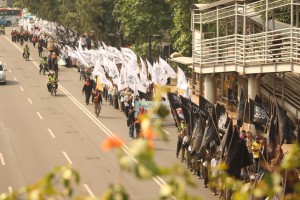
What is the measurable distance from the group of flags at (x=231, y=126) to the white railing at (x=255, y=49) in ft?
5.23

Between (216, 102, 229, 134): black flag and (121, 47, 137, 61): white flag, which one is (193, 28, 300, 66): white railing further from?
(121, 47, 137, 61): white flag

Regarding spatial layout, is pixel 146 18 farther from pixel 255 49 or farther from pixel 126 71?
pixel 255 49

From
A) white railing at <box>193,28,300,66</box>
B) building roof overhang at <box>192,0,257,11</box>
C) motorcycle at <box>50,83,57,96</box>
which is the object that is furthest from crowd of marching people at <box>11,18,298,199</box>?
building roof overhang at <box>192,0,257,11</box>

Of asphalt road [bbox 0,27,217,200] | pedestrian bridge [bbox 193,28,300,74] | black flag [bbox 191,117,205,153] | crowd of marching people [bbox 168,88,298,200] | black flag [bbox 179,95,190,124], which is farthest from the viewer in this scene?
black flag [bbox 179,95,190,124]

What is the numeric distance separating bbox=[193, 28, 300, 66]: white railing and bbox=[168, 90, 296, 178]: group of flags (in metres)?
1.59

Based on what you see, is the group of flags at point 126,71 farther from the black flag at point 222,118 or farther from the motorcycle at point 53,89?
the black flag at point 222,118

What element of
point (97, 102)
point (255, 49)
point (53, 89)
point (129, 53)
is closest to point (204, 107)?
point (255, 49)

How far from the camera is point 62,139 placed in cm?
3316

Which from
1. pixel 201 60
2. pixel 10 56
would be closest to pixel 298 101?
pixel 201 60

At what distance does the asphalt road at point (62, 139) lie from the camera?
82.5 ft

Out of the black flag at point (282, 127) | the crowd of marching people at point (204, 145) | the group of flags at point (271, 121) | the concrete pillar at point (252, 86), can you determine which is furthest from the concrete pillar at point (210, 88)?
the black flag at point (282, 127)

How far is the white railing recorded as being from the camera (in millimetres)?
25938

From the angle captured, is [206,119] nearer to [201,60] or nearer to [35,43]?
[201,60]

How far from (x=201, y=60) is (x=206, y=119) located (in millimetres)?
6243
